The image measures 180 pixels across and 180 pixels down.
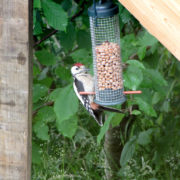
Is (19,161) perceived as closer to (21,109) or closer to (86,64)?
(21,109)

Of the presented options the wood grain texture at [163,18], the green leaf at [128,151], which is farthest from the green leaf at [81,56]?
the wood grain texture at [163,18]

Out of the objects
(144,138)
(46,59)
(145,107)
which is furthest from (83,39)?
(144,138)

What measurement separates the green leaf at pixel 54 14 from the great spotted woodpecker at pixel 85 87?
24cm

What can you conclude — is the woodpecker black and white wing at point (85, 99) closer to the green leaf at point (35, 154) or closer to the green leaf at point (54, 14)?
the green leaf at point (54, 14)

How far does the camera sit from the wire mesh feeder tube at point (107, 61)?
195 cm

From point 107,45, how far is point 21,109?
508 mm

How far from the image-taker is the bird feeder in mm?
1950

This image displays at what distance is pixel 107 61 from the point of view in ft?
6.38

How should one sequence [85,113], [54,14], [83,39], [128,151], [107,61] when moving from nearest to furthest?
[107,61] < [54,14] < [83,39] < [128,151] < [85,113]

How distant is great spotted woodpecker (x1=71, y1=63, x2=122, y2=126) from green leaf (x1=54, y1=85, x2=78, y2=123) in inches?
1.6

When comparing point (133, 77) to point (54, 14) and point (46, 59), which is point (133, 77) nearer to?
point (54, 14)

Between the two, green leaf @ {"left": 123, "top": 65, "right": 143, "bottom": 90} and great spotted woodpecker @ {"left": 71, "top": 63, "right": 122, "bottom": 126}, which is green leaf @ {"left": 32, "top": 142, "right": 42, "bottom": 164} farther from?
green leaf @ {"left": 123, "top": 65, "right": 143, "bottom": 90}

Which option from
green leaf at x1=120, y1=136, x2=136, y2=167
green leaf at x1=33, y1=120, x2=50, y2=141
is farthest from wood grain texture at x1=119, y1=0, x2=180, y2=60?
green leaf at x1=120, y1=136, x2=136, y2=167

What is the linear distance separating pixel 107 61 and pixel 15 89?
462 millimetres
